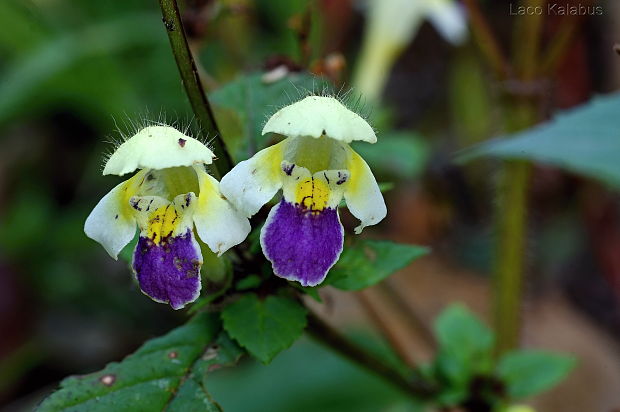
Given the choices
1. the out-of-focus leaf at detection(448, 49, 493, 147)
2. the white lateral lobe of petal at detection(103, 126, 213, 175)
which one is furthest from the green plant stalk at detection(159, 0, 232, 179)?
the out-of-focus leaf at detection(448, 49, 493, 147)

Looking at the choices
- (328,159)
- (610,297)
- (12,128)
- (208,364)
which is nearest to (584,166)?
(328,159)

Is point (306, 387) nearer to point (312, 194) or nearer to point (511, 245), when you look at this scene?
point (511, 245)

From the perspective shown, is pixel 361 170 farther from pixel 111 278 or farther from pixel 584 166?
pixel 111 278

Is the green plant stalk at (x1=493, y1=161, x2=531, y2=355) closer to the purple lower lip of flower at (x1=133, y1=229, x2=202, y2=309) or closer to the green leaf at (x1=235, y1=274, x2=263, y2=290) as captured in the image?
the green leaf at (x1=235, y1=274, x2=263, y2=290)

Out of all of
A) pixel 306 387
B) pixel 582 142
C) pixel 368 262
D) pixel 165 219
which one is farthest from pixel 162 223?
pixel 306 387

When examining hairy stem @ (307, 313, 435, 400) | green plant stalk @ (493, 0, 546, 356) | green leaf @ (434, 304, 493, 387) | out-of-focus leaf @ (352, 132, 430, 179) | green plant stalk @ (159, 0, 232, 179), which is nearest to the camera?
green plant stalk @ (159, 0, 232, 179)

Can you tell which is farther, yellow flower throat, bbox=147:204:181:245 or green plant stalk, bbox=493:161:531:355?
green plant stalk, bbox=493:161:531:355
